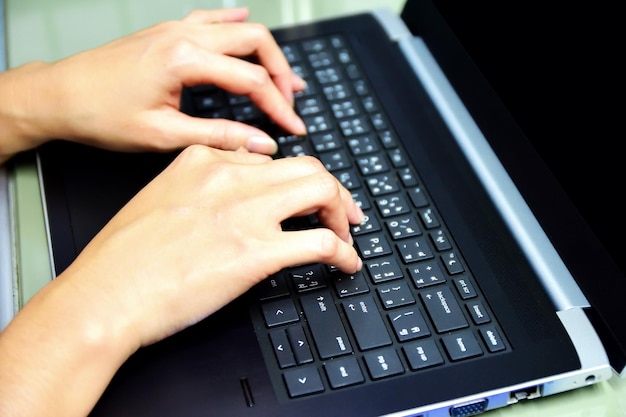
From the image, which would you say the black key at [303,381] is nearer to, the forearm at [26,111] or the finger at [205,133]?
the finger at [205,133]

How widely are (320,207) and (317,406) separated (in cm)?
16

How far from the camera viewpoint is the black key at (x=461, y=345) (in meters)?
0.59

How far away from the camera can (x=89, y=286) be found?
568mm

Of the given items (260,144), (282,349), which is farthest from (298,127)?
(282,349)

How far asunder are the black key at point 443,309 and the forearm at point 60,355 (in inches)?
9.3

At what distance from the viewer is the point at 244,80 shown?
0.75 meters

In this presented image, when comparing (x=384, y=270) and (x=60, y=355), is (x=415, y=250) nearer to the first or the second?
(x=384, y=270)

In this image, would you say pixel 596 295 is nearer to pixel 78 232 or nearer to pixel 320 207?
pixel 320 207

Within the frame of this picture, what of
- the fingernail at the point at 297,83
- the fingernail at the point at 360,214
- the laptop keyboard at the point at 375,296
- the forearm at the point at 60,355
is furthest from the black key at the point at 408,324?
the fingernail at the point at 297,83

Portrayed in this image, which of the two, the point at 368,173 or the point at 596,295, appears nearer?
the point at 596,295

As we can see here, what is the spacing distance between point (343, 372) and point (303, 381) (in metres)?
0.03

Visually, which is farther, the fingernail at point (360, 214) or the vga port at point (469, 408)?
the fingernail at point (360, 214)

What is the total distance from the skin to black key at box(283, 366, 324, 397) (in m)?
0.08

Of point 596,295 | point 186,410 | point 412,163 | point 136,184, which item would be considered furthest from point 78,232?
point 596,295
